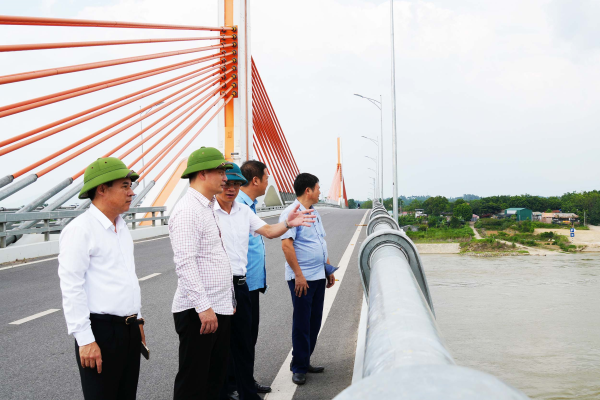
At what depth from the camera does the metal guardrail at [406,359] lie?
28.3 inches

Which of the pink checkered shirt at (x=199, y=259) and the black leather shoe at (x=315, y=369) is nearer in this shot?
the pink checkered shirt at (x=199, y=259)

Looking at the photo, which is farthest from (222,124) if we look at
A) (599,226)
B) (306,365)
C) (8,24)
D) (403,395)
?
(599,226)

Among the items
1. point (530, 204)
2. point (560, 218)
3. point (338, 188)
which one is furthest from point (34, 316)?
point (530, 204)

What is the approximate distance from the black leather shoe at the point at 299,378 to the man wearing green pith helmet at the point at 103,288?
166cm

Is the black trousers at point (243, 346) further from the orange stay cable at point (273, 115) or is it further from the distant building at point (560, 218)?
the distant building at point (560, 218)

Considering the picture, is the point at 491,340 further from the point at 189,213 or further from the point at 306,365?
the point at 189,213

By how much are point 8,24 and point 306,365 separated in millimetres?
9510

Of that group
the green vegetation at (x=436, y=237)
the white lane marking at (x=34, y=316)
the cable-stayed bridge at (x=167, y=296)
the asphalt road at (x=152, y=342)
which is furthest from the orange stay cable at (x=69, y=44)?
the green vegetation at (x=436, y=237)

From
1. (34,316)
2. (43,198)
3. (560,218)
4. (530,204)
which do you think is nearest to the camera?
(34,316)

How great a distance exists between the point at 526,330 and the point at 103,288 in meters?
6.36

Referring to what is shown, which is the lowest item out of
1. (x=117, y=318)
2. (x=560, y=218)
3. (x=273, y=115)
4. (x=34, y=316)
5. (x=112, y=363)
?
(x=560, y=218)

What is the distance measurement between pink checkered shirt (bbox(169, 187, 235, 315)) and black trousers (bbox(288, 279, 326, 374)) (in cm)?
120

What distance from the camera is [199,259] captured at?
9.70 feet

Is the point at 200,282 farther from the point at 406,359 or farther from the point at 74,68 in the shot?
the point at 74,68
